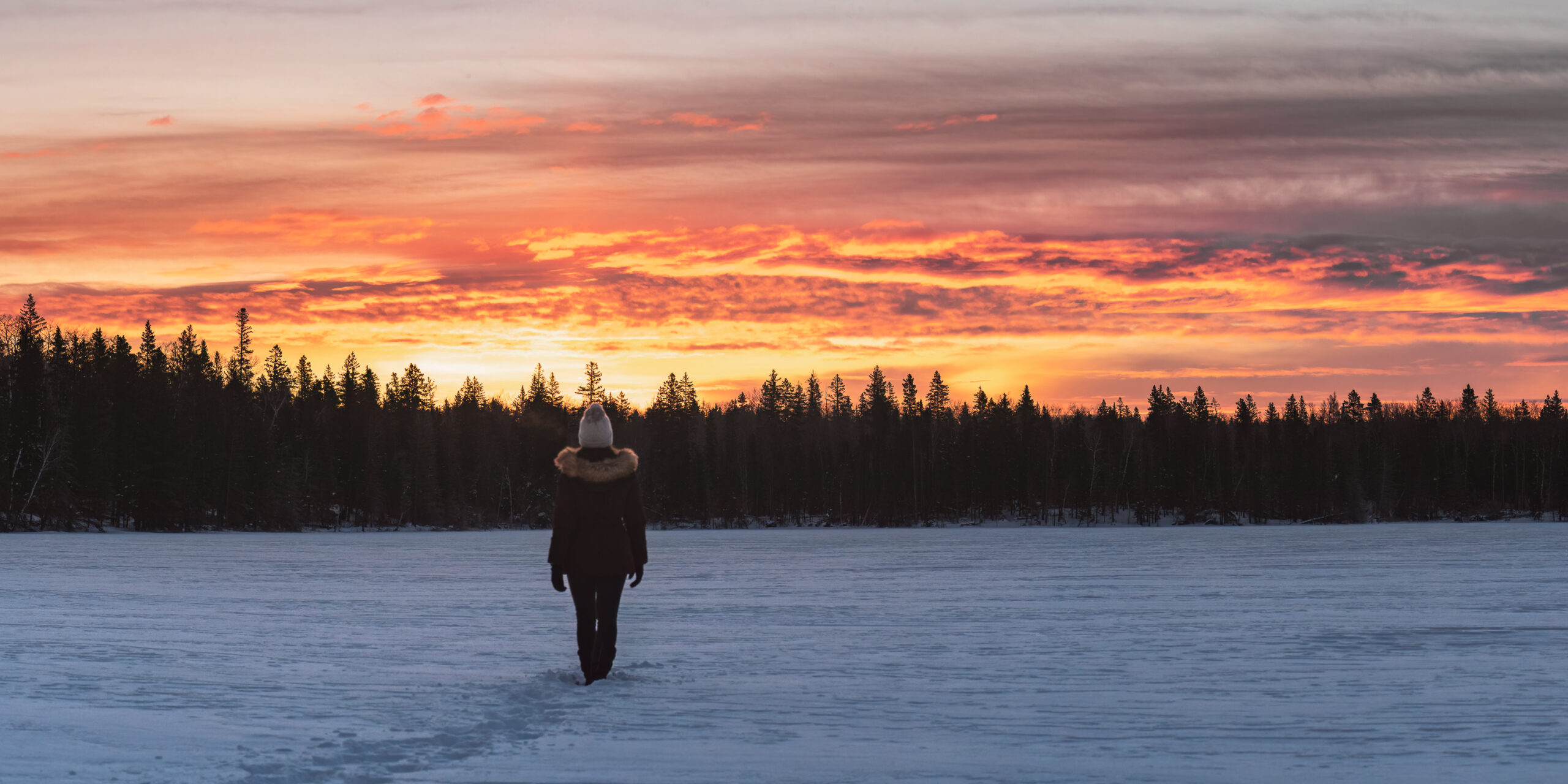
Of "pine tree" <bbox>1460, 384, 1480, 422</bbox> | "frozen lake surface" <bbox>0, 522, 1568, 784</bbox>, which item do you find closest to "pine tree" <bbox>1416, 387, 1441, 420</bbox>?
"pine tree" <bbox>1460, 384, 1480, 422</bbox>

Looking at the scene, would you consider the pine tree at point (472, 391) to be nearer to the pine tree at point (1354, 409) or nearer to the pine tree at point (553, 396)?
the pine tree at point (553, 396)

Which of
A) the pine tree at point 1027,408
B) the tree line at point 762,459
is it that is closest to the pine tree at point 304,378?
the tree line at point 762,459

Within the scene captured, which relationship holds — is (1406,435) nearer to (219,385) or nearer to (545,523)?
(545,523)

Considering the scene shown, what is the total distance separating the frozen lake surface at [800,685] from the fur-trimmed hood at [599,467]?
157 cm

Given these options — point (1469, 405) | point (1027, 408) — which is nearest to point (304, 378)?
point (1027, 408)

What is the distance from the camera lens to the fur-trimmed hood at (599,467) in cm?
922

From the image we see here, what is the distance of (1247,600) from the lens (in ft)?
57.9

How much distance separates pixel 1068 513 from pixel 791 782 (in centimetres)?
12154

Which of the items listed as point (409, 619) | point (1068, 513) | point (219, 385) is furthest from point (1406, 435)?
point (409, 619)

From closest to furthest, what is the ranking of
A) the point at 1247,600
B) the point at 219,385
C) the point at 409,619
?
the point at 409,619 < the point at 1247,600 < the point at 219,385

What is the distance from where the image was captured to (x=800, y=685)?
9125 millimetres

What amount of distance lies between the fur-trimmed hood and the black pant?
75 cm

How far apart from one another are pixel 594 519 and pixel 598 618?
78cm

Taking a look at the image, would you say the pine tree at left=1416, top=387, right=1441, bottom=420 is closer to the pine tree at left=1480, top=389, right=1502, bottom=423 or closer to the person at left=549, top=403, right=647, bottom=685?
the pine tree at left=1480, top=389, right=1502, bottom=423
